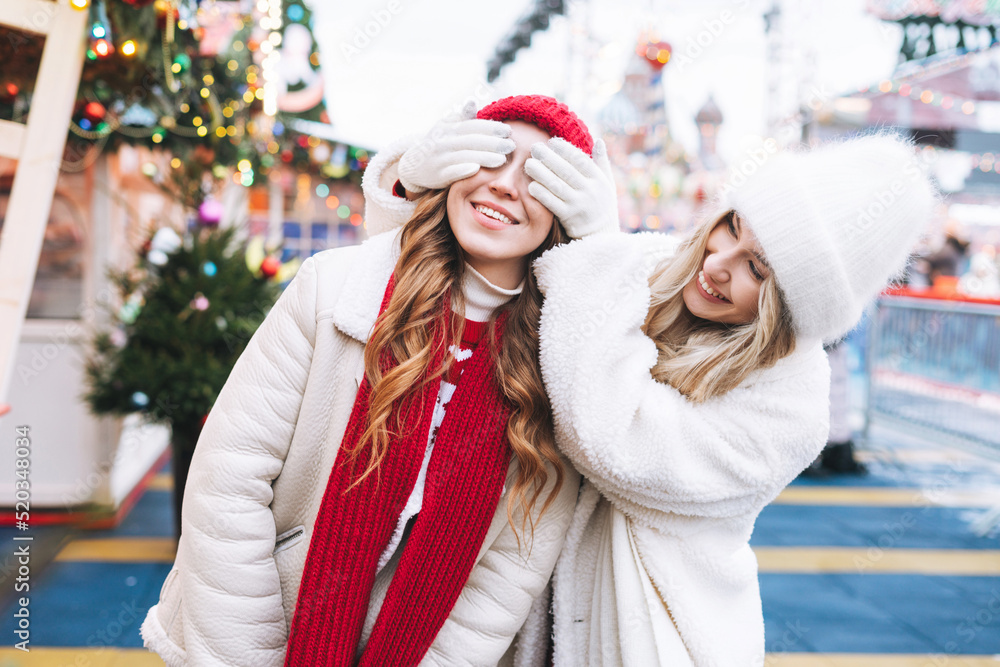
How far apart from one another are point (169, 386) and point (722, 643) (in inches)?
119

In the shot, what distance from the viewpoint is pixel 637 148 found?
55.1ft

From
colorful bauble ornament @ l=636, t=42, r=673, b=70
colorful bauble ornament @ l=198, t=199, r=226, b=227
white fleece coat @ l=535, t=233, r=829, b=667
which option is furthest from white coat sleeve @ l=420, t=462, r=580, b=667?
colorful bauble ornament @ l=636, t=42, r=673, b=70

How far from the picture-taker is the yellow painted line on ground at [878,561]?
4211mm

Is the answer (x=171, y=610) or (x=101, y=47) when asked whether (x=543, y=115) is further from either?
(x=101, y=47)

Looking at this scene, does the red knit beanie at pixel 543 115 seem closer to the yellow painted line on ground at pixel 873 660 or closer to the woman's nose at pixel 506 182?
the woman's nose at pixel 506 182

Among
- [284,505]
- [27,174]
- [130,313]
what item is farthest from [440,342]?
[130,313]

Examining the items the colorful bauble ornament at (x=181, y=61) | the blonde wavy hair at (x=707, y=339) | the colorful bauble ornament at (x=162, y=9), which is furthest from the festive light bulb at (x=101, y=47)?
the blonde wavy hair at (x=707, y=339)

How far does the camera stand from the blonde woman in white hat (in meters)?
1.34

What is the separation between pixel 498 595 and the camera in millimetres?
1451

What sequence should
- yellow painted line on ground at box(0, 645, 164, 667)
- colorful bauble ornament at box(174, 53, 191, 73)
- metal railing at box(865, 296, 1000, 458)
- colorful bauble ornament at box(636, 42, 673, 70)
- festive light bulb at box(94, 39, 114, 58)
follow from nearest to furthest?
festive light bulb at box(94, 39, 114, 58) < yellow painted line on ground at box(0, 645, 164, 667) < colorful bauble ornament at box(174, 53, 191, 73) < metal railing at box(865, 296, 1000, 458) < colorful bauble ornament at box(636, 42, 673, 70)

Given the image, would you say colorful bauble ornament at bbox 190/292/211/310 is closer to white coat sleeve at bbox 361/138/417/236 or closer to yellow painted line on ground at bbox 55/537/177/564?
yellow painted line on ground at bbox 55/537/177/564

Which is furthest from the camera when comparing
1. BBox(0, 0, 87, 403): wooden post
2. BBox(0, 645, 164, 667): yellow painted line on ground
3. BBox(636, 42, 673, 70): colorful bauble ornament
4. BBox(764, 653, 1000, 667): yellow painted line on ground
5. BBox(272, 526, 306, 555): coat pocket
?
BBox(636, 42, 673, 70): colorful bauble ornament

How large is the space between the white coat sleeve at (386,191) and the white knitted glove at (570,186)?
318mm

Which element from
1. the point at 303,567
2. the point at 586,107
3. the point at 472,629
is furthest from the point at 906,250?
the point at 586,107
